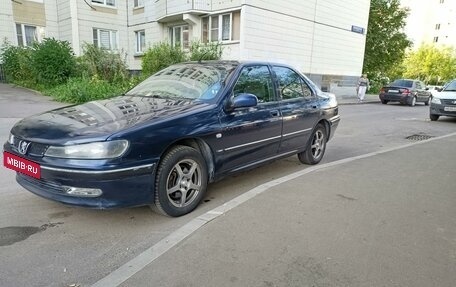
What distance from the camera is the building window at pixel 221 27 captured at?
17.9 meters

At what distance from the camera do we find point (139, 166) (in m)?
3.28

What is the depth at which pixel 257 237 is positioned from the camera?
10.9ft

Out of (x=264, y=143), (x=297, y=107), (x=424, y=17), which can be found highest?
(x=424, y=17)

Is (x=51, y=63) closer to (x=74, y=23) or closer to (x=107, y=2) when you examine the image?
(x=74, y=23)

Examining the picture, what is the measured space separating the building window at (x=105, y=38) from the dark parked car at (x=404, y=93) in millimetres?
17921

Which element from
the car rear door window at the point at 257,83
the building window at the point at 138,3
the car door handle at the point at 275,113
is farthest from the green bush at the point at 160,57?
the car door handle at the point at 275,113

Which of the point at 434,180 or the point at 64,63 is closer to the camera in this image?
the point at 434,180

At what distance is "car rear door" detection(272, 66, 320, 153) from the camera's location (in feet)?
16.8

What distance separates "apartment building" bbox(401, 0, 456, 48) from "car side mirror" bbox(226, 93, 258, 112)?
70.8 metres

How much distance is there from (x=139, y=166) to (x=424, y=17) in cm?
7594

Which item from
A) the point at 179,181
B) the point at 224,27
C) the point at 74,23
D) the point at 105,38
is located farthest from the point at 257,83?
the point at 105,38

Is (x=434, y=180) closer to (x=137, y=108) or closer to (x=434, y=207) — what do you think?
(x=434, y=207)

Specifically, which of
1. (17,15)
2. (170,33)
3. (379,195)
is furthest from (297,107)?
(17,15)

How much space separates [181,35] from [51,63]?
8180 millimetres
